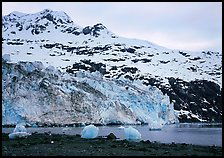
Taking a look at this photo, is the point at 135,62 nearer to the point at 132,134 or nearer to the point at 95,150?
the point at 132,134

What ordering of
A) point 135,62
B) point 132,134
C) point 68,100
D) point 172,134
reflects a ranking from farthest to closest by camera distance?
point 135,62, point 68,100, point 172,134, point 132,134

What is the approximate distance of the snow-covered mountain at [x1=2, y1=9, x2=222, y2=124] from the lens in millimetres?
104375

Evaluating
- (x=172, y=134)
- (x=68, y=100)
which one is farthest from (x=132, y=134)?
(x=68, y=100)

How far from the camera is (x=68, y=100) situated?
5397 cm

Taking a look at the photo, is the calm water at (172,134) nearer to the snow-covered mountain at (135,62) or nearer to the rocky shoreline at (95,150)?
the rocky shoreline at (95,150)

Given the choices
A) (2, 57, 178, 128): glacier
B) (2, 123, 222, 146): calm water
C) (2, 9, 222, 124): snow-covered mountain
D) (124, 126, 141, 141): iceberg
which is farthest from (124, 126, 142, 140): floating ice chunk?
(2, 9, 222, 124): snow-covered mountain

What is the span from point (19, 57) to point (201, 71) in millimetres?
70090

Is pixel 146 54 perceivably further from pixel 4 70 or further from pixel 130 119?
pixel 4 70

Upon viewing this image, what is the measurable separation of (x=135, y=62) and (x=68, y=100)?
333ft

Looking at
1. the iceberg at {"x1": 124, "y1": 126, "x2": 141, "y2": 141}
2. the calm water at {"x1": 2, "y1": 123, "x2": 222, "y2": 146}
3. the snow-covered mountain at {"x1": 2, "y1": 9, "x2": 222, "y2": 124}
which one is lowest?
the calm water at {"x1": 2, "y1": 123, "x2": 222, "y2": 146}

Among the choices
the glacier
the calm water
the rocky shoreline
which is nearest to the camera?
the rocky shoreline

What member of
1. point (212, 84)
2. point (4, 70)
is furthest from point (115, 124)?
point (212, 84)

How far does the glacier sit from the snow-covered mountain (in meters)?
5.21

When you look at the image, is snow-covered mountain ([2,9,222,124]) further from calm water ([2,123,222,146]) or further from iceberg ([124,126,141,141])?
iceberg ([124,126,141,141])
